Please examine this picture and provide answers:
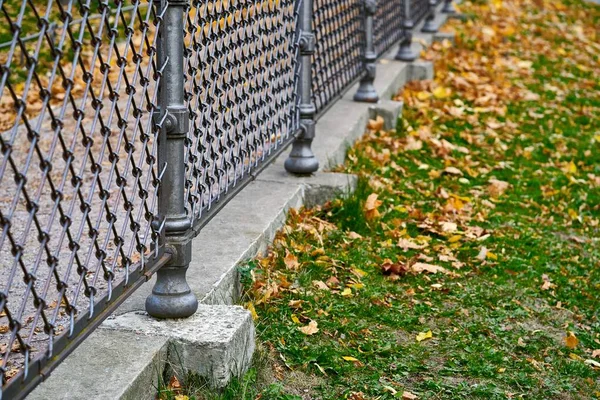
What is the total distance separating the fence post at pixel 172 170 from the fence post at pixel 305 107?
6.54 feet

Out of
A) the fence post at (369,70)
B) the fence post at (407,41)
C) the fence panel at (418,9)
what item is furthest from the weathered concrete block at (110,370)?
the fence panel at (418,9)

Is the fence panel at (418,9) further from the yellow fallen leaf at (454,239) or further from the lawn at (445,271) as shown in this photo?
the yellow fallen leaf at (454,239)

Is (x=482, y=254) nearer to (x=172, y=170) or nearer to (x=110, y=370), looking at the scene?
(x=172, y=170)

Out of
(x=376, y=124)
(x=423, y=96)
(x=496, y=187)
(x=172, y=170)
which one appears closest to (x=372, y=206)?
(x=496, y=187)

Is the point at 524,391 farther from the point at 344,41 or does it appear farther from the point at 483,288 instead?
the point at 344,41

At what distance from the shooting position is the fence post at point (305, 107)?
16.4ft

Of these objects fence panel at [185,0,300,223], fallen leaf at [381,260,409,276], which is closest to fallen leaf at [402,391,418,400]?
fence panel at [185,0,300,223]

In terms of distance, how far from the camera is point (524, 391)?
353 centimetres

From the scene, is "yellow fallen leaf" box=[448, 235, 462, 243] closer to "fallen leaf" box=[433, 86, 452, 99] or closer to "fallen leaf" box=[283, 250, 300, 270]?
"fallen leaf" box=[283, 250, 300, 270]

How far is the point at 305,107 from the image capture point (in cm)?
516

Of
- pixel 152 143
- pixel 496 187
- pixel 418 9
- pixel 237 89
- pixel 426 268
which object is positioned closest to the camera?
pixel 237 89

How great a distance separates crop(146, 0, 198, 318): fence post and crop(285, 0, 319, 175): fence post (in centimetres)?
199

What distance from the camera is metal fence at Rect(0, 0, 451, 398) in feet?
7.93

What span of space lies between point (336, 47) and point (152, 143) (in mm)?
2070
